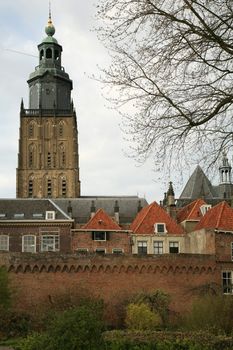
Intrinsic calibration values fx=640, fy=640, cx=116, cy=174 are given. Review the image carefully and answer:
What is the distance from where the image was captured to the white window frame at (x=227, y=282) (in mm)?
35625

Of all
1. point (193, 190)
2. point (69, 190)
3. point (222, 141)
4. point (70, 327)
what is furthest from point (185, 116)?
point (69, 190)

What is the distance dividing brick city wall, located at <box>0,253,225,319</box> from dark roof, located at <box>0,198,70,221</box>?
673 cm

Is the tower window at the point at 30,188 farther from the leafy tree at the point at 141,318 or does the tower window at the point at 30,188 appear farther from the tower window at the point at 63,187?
the leafy tree at the point at 141,318

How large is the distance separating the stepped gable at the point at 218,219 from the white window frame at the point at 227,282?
2.57 m

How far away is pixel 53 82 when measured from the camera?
66562mm

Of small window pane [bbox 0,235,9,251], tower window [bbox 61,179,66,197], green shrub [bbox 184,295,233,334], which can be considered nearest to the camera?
green shrub [bbox 184,295,233,334]

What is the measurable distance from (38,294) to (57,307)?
1.41 m

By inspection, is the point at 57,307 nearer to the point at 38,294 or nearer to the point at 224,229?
the point at 38,294

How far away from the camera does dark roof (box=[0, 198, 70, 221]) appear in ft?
137

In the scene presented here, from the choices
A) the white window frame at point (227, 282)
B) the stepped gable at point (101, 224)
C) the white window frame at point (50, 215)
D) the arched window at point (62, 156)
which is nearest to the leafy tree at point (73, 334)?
the white window frame at point (227, 282)

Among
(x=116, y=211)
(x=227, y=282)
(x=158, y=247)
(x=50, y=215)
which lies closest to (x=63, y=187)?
(x=116, y=211)

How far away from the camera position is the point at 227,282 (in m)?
36.2

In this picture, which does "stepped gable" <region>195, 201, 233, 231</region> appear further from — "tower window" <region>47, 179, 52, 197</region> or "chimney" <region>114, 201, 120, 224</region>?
"tower window" <region>47, 179, 52, 197</region>

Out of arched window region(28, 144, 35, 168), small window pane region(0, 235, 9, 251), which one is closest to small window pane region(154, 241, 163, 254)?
small window pane region(0, 235, 9, 251)
